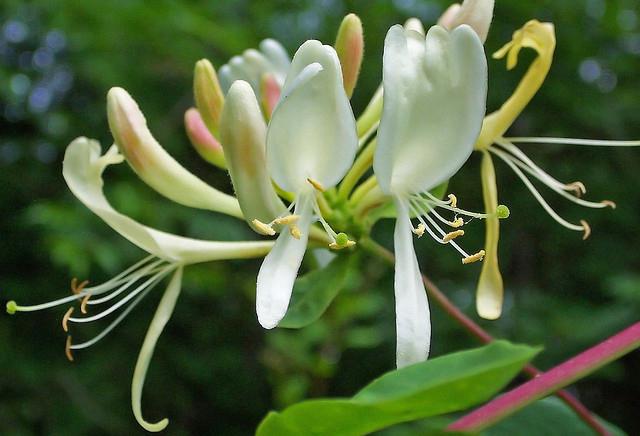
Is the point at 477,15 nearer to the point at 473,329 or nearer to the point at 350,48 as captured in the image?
the point at 350,48

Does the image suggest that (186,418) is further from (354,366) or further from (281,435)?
(281,435)

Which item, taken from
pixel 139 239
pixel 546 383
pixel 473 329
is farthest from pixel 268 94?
pixel 546 383

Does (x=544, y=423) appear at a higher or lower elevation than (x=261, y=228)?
lower

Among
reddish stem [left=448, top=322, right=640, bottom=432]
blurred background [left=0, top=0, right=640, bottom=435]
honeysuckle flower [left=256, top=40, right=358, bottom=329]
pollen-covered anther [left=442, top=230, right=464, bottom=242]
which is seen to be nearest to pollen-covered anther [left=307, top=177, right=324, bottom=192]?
honeysuckle flower [left=256, top=40, right=358, bottom=329]

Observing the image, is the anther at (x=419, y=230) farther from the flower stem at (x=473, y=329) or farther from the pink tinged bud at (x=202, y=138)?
the pink tinged bud at (x=202, y=138)

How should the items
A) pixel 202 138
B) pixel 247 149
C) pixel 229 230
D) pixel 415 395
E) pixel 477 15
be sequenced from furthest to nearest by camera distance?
pixel 229 230 < pixel 202 138 < pixel 477 15 < pixel 247 149 < pixel 415 395

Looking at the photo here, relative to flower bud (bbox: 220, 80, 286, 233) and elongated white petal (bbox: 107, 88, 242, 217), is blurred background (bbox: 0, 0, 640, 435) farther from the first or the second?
flower bud (bbox: 220, 80, 286, 233)

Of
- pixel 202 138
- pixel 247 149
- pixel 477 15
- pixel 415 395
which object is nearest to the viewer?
pixel 415 395
